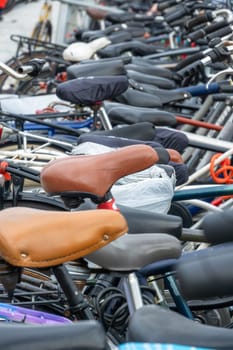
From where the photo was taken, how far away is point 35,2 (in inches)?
669

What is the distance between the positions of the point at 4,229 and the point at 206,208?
6.42ft

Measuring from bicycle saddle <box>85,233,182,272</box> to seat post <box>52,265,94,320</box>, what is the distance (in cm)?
14

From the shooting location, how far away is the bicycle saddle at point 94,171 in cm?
267

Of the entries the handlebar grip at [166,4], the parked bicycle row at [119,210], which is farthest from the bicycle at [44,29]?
the parked bicycle row at [119,210]

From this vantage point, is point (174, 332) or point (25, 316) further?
point (25, 316)

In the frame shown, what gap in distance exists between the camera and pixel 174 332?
5.56 feet

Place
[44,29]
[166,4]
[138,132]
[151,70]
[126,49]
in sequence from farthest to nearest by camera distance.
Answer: [44,29], [166,4], [126,49], [151,70], [138,132]

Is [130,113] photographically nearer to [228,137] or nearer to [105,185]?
[228,137]

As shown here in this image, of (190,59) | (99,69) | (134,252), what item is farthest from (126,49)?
(134,252)

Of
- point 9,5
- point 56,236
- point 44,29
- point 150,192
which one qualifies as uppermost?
point 56,236

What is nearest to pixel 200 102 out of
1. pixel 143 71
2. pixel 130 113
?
pixel 143 71

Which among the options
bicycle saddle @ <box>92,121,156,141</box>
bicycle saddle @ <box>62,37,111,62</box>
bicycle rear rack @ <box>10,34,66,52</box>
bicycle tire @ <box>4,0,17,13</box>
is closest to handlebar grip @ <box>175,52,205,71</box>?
bicycle saddle @ <box>62,37,111,62</box>

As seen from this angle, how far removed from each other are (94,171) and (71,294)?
46 centimetres

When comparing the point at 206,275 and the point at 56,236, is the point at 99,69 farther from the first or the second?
the point at 206,275
